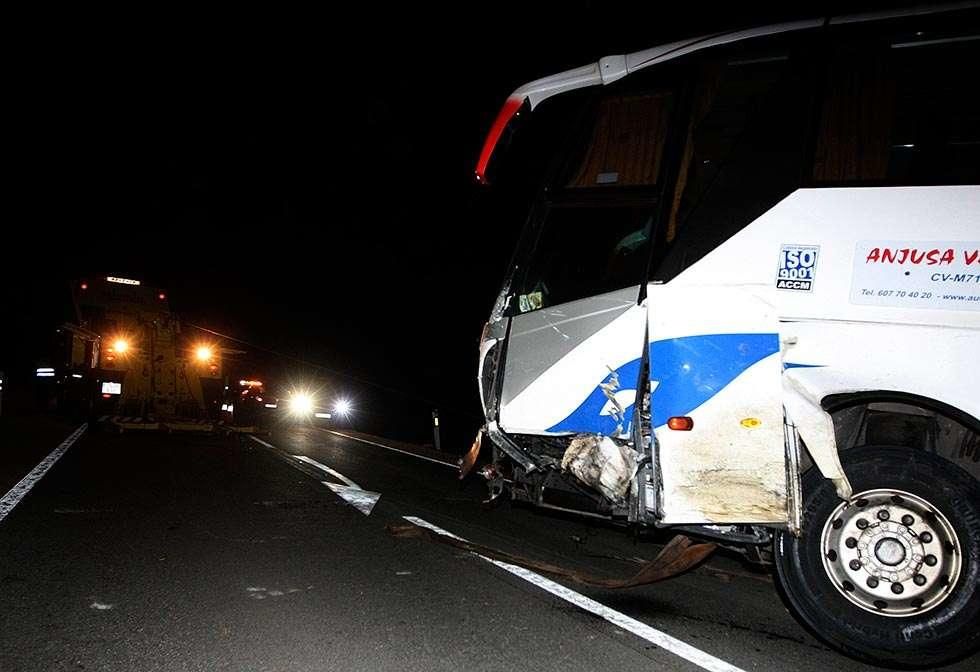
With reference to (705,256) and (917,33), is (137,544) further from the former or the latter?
(917,33)

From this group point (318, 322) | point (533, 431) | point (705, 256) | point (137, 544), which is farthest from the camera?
point (318, 322)

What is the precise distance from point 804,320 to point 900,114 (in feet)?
4.10

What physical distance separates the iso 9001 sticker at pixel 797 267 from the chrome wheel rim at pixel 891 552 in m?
1.15

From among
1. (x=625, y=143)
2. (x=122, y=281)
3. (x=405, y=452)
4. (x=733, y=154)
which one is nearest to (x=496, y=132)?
(x=625, y=143)

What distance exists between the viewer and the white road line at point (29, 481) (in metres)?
6.48

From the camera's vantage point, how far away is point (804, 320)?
→ 377 centimetres

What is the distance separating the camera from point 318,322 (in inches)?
2108

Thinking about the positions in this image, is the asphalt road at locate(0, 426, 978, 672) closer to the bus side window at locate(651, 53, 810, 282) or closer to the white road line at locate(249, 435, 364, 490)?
the white road line at locate(249, 435, 364, 490)

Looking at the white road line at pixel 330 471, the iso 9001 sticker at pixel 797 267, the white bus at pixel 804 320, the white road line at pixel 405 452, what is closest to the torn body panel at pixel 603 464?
the white bus at pixel 804 320

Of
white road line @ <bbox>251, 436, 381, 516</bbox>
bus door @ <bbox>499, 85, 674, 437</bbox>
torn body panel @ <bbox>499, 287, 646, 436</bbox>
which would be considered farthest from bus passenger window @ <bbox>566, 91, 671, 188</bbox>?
white road line @ <bbox>251, 436, 381, 516</bbox>

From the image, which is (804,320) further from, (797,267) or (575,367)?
(575,367)

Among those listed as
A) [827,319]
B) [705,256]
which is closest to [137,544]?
[705,256]

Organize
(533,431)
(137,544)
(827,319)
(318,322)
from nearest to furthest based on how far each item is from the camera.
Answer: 1. (827,319)
2. (533,431)
3. (137,544)
4. (318,322)

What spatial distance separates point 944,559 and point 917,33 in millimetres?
2789
